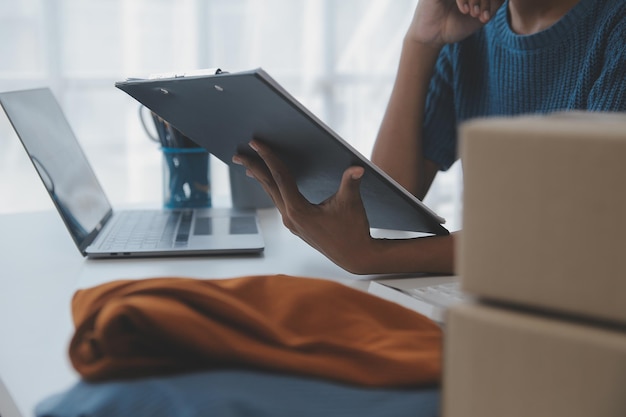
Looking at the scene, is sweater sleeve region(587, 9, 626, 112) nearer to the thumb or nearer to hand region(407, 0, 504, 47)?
hand region(407, 0, 504, 47)

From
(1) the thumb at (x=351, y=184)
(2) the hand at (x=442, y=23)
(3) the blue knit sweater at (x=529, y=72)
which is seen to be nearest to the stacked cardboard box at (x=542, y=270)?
(1) the thumb at (x=351, y=184)

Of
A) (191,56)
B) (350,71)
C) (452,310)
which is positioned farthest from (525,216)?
(350,71)

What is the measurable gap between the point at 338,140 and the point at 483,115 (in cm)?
69

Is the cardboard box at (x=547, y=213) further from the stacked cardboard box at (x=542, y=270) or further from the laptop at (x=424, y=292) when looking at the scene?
the laptop at (x=424, y=292)

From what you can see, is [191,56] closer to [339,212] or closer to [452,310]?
[339,212]

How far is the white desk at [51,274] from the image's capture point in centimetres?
64

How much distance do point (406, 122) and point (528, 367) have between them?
1.04 m

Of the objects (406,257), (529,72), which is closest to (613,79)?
(529,72)

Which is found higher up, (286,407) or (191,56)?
(191,56)

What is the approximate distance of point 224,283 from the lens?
1.92 ft

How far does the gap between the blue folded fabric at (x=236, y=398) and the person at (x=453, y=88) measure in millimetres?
427

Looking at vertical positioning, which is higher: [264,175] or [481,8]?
[481,8]

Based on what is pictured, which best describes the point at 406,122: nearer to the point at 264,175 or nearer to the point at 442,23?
the point at 442,23

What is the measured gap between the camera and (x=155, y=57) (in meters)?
2.68
